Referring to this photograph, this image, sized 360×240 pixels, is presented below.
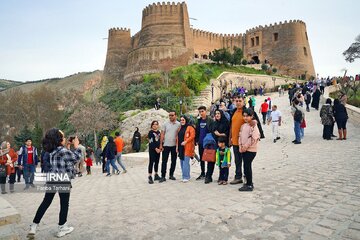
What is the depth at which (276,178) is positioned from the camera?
6121 mm

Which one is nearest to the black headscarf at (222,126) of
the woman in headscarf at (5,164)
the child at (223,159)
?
the child at (223,159)

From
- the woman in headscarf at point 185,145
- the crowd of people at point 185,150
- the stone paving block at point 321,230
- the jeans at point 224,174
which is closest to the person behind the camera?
the stone paving block at point 321,230

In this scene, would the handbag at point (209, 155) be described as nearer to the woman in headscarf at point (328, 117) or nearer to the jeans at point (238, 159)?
the jeans at point (238, 159)

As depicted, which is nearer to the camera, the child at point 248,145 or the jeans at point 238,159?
the child at point 248,145

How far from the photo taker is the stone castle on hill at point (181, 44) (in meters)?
42.0

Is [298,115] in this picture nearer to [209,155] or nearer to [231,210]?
[209,155]

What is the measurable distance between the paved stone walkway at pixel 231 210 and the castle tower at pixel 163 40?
3582 cm

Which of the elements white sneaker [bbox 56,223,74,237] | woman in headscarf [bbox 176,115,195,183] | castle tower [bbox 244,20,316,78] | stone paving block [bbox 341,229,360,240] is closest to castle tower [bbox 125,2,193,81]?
castle tower [bbox 244,20,316,78]

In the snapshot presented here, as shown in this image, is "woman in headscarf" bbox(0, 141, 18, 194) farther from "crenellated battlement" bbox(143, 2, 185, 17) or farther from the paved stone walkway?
"crenellated battlement" bbox(143, 2, 185, 17)

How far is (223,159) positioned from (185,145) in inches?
36.9

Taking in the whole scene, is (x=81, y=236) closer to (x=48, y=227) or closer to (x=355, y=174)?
(x=48, y=227)

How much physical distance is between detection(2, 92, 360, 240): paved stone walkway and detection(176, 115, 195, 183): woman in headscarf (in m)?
0.28

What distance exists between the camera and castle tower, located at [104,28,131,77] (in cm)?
4872

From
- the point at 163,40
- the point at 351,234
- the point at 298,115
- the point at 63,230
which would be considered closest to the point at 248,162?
the point at 351,234
